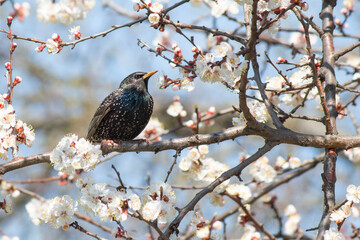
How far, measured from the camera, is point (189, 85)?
2887 millimetres

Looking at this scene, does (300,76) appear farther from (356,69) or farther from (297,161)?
(297,161)

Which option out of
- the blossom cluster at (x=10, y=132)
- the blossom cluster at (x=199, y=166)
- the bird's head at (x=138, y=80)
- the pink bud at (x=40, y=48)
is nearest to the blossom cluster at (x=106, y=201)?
the blossom cluster at (x=10, y=132)

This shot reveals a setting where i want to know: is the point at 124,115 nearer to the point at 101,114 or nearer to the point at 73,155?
the point at 101,114

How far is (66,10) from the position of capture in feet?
13.2

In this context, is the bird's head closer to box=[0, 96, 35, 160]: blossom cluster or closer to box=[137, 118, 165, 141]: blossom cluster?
box=[137, 118, 165, 141]: blossom cluster

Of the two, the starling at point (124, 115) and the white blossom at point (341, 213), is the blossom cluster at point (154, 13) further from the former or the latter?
the starling at point (124, 115)

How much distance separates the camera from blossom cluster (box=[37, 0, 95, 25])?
13.2 ft

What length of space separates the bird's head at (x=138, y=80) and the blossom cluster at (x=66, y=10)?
0.86 meters

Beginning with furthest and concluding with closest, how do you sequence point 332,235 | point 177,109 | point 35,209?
point 177,109
point 35,209
point 332,235

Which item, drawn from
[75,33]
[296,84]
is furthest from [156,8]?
[296,84]

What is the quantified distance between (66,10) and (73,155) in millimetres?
1778

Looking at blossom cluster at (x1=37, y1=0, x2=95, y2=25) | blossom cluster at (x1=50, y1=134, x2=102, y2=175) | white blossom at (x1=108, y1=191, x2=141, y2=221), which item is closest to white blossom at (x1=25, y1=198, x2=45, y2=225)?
blossom cluster at (x1=50, y1=134, x2=102, y2=175)

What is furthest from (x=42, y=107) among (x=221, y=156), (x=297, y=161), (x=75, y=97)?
(x=297, y=161)

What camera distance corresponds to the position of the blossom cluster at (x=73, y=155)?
Result: 258cm
